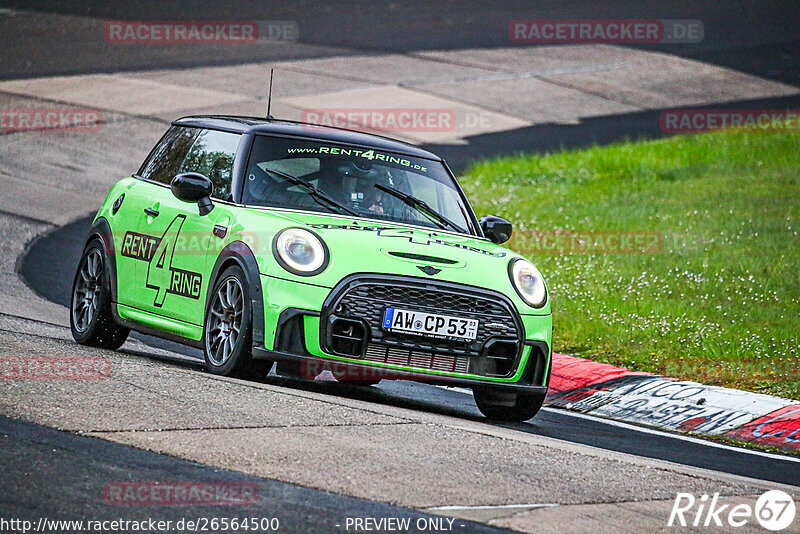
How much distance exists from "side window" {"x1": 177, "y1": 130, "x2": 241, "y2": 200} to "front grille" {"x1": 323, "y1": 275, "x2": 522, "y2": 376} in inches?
54.5

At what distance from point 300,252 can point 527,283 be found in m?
1.39

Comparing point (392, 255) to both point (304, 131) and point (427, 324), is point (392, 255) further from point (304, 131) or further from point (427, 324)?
point (304, 131)

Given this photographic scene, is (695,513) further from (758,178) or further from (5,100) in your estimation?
(5,100)

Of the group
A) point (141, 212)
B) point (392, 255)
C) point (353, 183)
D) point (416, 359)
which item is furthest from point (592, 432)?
point (141, 212)

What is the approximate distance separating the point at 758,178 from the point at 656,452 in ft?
39.6

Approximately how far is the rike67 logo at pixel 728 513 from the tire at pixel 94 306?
463 centimetres

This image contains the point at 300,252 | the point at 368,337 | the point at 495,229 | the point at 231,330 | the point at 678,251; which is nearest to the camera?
the point at 368,337

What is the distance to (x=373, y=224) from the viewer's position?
830cm

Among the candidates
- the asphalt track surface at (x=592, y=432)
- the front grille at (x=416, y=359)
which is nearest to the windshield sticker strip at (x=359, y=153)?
the asphalt track surface at (x=592, y=432)

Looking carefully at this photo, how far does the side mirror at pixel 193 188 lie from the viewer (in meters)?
8.40

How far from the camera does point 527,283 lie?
8109mm

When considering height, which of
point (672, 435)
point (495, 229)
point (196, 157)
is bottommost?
point (672, 435)

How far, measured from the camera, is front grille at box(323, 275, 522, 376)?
7570mm

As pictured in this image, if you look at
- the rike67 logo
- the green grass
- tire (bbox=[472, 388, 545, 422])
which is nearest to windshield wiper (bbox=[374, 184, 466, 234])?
tire (bbox=[472, 388, 545, 422])
